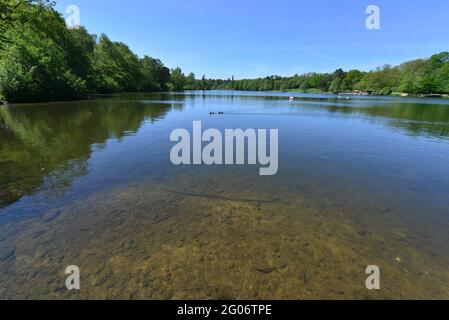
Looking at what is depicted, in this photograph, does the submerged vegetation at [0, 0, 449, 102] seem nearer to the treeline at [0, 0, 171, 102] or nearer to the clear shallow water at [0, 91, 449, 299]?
the treeline at [0, 0, 171, 102]

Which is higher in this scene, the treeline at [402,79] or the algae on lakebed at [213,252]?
the treeline at [402,79]

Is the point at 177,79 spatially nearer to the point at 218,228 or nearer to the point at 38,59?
the point at 38,59

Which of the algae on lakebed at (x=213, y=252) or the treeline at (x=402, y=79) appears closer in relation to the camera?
the algae on lakebed at (x=213, y=252)

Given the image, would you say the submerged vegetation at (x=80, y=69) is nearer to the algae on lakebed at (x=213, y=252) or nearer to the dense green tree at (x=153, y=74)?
the dense green tree at (x=153, y=74)

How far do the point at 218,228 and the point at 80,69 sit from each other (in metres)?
73.7

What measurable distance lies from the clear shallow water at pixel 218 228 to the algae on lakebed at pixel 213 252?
0.03 m

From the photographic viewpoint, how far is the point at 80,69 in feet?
201

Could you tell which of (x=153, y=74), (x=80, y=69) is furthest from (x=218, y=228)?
(x=153, y=74)

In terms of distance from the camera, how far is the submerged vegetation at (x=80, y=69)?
3300 cm

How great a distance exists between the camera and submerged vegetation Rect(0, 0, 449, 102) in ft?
108

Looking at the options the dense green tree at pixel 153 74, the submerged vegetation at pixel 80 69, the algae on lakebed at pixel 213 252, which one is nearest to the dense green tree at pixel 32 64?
the submerged vegetation at pixel 80 69

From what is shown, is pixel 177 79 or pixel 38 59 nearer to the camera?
pixel 38 59
